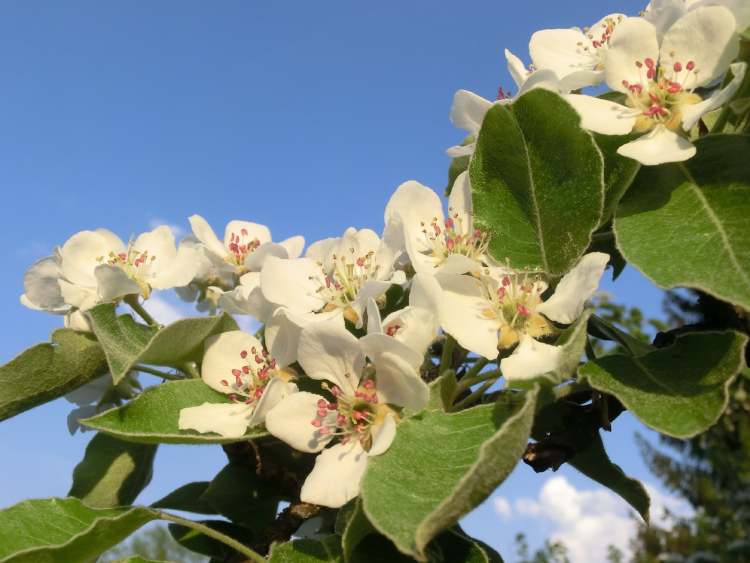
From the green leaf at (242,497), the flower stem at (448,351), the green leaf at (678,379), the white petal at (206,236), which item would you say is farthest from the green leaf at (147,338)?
the green leaf at (678,379)

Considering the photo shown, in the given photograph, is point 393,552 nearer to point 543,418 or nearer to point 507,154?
point 543,418

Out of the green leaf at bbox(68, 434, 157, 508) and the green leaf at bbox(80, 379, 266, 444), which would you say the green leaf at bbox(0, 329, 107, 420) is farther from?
the green leaf at bbox(80, 379, 266, 444)

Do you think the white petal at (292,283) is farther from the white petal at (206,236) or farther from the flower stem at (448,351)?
the white petal at (206,236)

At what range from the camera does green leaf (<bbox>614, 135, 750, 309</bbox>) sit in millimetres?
995

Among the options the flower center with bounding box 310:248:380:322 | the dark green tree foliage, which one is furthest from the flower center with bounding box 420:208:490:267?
the dark green tree foliage

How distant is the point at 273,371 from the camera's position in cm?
130

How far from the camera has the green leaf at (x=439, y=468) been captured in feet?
2.69

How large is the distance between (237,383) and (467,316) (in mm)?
379

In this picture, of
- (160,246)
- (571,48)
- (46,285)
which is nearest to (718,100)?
(571,48)

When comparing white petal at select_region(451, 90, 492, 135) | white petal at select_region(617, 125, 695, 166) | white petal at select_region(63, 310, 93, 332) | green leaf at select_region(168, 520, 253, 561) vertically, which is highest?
white petal at select_region(451, 90, 492, 135)

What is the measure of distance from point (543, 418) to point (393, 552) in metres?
0.36

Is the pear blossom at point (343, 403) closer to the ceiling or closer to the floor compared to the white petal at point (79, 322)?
closer to the floor

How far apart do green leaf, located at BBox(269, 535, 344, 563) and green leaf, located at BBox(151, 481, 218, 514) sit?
589mm

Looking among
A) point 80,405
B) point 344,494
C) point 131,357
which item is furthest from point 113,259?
point 344,494
